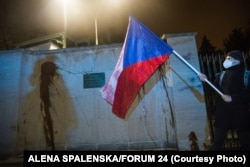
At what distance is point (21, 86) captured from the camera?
28.0 ft

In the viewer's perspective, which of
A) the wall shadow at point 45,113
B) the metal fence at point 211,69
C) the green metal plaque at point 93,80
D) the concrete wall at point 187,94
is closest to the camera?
the concrete wall at point 187,94

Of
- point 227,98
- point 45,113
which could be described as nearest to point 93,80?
point 45,113

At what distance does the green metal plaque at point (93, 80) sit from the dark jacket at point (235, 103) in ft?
12.6

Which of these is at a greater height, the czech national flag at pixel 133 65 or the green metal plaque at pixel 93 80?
the green metal plaque at pixel 93 80

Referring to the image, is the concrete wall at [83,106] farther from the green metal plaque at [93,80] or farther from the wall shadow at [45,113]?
the green metal plaque at [93,80]

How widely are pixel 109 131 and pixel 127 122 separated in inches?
24.6

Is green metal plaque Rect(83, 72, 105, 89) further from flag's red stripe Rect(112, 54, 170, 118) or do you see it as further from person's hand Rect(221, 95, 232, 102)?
person's hand Rect(221, 95, 232, 102)

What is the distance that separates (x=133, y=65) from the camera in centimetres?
564

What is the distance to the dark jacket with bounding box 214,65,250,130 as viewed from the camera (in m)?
5.82

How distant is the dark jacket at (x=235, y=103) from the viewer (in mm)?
5824

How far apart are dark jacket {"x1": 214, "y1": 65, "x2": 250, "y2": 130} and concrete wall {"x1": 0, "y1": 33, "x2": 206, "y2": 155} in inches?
70.4

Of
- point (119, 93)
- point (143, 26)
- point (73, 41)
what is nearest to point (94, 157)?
point (119, 93)

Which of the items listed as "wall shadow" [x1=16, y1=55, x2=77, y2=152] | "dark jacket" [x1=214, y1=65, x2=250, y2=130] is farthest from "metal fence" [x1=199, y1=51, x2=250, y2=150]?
"wall shadow" [x1=16, y1=55, x2=77, y2=152]

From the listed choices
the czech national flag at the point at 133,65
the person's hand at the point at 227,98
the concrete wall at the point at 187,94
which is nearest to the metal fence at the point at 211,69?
the concrete wall at the point at 187,94
